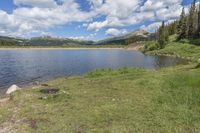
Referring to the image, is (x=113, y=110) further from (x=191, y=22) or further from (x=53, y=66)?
(x=191, y=22)

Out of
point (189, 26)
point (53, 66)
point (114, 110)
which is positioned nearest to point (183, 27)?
point (189, 26)

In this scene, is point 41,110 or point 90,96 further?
point 90,96

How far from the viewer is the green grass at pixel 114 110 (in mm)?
13641

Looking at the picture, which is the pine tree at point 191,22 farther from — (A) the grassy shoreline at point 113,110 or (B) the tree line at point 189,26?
(A) the grassy shoreline at point 113,110

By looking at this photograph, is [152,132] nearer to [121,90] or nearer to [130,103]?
[130,103]

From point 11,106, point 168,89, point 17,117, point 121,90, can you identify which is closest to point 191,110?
point 168,89

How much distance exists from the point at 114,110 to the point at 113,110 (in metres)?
0.06

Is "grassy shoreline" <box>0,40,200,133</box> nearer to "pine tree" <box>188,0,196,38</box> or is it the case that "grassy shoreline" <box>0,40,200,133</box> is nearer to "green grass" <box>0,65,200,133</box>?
"green grass" <box>0,65,200,133</box>

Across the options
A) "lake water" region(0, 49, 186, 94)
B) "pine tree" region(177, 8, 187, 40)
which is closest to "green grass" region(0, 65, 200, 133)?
"lake water" region(0, 49, 186, 94)

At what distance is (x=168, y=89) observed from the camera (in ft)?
68.2

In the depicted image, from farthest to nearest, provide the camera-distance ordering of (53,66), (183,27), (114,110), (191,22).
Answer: (183,27), (191,22), (53,66), (114,110)

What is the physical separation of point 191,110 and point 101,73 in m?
20.8

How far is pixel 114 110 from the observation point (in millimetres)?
16266

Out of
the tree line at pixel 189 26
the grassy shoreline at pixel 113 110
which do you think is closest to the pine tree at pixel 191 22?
the tree line at pixel 189 26
